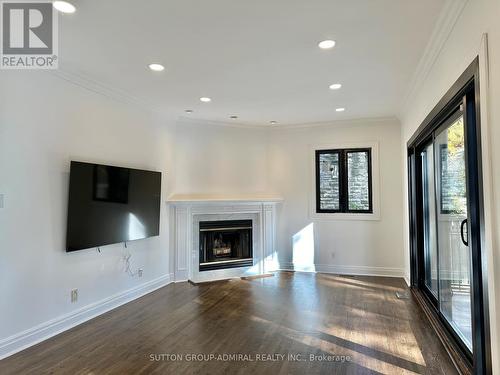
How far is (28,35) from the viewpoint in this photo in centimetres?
258

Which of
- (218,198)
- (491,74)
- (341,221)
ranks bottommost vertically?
(341,221)

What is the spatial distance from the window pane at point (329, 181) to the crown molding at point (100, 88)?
10.4 feet

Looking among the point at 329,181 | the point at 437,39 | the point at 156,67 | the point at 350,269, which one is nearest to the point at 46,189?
the point at 156,67

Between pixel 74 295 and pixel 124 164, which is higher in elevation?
pixel 124 164

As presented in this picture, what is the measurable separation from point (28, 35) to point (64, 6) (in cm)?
64

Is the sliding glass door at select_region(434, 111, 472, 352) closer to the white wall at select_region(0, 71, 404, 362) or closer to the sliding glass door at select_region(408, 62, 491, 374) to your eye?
the sliding glass door at select_region(408, 62, 491, 374)

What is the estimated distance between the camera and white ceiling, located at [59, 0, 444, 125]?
7.38ft

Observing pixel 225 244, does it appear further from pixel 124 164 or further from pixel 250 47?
pixel 250 47

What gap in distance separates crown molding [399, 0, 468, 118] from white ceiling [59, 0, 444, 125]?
0.17 feet

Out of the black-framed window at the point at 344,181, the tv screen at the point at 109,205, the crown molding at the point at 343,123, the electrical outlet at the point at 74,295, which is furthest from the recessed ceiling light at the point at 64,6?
the black-framed window at the point at 344,181

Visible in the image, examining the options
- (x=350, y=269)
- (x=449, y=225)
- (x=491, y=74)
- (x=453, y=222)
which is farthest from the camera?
(x=350, y=269)

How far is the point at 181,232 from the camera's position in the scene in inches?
209

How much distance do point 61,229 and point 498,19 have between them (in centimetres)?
389

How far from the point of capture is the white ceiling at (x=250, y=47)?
225cm
